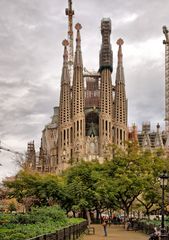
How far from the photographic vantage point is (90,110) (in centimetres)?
14662

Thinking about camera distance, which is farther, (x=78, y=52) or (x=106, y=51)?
(x=78, y=52)

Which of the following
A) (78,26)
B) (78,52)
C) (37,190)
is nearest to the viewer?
(37,190)

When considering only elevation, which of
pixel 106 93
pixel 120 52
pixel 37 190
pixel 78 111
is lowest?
pixel 37 190

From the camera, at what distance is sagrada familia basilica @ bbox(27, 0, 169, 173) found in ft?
466

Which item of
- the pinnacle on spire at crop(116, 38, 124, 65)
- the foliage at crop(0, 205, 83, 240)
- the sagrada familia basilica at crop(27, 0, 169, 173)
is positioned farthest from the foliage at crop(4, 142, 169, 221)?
the pinnacle on spire at crop(116, 38, 124, 65)

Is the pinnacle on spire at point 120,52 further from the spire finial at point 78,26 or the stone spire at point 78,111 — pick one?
the stone spire at point 78,111

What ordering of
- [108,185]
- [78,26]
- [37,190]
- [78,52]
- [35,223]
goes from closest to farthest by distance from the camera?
1. [35,223]
2. [108,185]
3. [37,190]
4. [78,52]
5. [78,26]

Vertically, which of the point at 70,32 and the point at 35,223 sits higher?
the point at 70,32

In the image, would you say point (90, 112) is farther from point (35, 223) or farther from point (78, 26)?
point (35, 223)

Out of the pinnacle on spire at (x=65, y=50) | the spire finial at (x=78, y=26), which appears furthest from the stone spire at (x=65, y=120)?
the spire finial at (x=78, y=26)

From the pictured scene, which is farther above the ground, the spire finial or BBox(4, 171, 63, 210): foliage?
the spire finial

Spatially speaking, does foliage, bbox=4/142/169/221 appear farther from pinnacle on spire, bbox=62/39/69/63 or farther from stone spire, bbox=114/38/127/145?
pinnacle on spire, bbox=62/39/69/63

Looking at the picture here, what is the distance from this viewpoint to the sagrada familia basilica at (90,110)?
142000 millimetres

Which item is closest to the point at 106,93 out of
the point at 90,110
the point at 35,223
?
the point at 90,110
